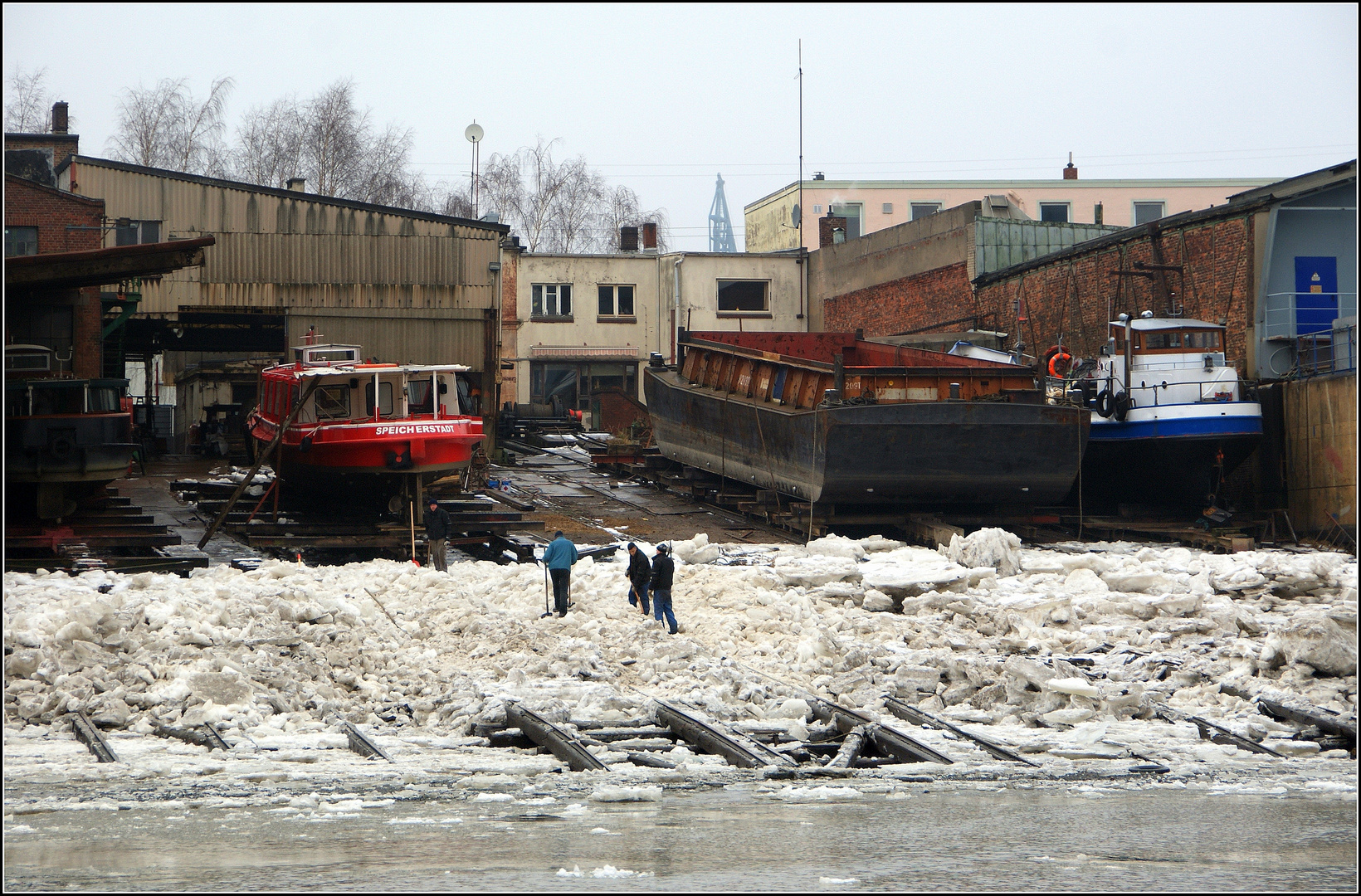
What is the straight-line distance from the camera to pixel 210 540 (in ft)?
64.2

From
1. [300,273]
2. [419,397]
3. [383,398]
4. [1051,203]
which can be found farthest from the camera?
[1051,203]

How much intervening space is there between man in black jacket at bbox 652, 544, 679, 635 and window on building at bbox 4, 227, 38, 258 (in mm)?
19518

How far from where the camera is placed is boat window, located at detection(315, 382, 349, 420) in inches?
840

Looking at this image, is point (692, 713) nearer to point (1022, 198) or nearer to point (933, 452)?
point (933, 452)

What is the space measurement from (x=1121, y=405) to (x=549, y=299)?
21469mm

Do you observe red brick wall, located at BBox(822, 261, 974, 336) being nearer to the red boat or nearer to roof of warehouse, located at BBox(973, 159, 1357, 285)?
roof of warehouse, located at BBox(973, 159, 1357, 285)

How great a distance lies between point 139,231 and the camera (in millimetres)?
30344

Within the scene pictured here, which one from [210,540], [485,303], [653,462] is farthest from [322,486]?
[485,303]

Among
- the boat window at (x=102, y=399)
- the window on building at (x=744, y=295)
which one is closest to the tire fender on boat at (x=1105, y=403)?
the boat window at (x=102, y=399)

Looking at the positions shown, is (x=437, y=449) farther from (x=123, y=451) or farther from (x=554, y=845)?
(x=554, y=845)

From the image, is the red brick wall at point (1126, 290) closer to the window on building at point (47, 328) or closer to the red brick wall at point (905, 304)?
the red brick wall at point (905, 304)

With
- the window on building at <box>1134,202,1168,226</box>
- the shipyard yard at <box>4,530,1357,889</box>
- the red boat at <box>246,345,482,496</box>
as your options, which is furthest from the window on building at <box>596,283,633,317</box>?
the shipyard yard at <box>4,530,1357,889</box>

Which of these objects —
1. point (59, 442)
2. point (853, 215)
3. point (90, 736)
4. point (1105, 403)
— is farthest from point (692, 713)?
point (853, 215)

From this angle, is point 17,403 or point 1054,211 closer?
point 17,403
